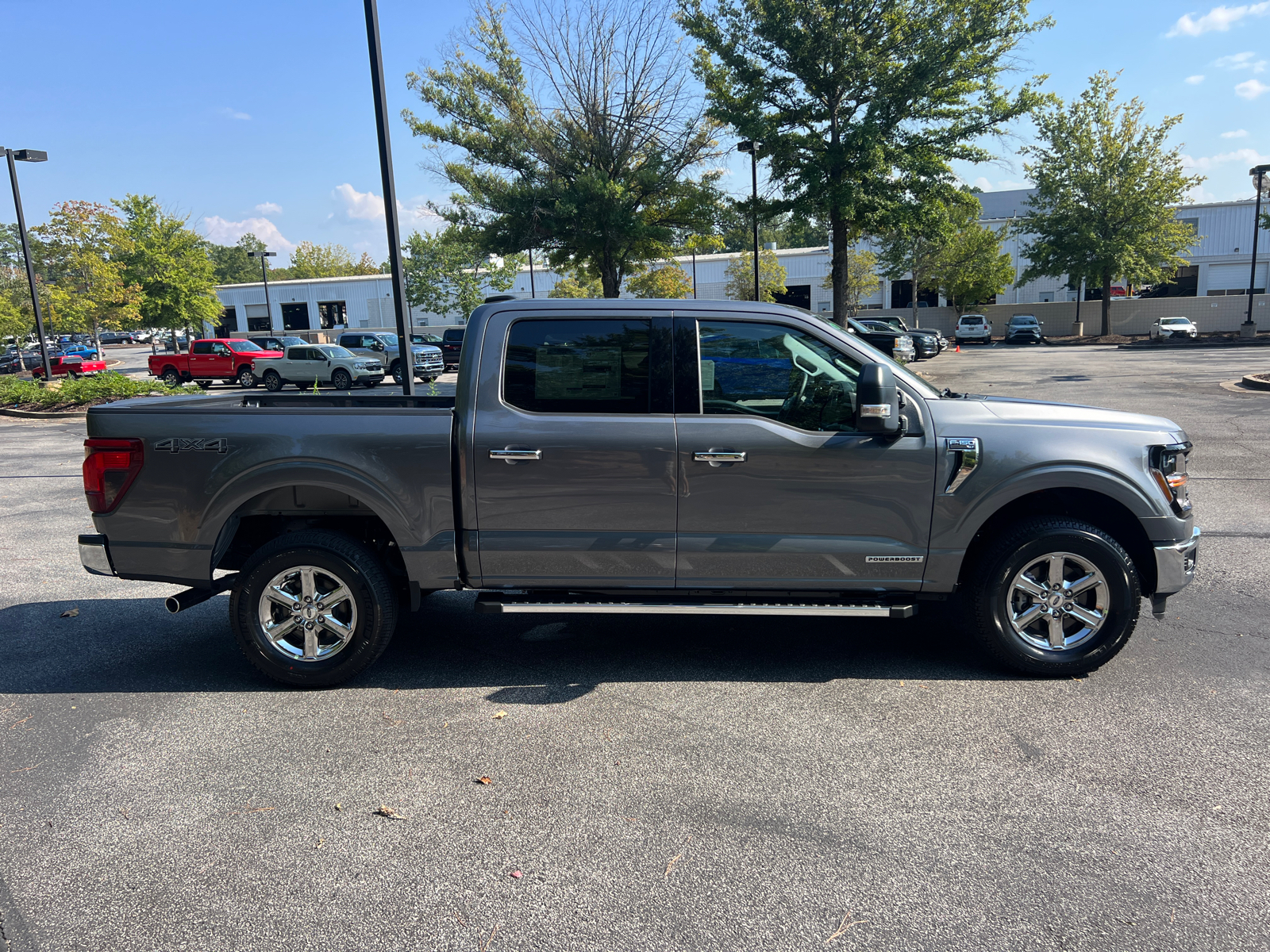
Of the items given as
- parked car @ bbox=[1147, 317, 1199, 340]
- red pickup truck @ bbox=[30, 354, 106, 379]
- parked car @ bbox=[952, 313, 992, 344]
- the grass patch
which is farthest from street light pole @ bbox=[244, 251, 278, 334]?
parked car @ bbox=[1147, 317, 1199, 340]

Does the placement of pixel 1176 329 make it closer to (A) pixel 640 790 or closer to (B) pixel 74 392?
(B) pixel 74 392

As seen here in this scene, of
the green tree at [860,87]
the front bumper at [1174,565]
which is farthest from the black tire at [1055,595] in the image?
the green tree at [860,87]

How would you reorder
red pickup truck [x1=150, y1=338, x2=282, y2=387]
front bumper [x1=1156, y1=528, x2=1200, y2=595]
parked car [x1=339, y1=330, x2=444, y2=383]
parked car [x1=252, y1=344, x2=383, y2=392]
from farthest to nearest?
1. red pickup truck [x1=150, y1=338, x2=282, y2=387]
2. parked car [x1=339, y1=330, x2=444, y2=383]
3. parked car [x1=252, y1=344, x2=383, y2=392]
4. front bumper [x1=1156, y1=528, x2=1200, y2=595]

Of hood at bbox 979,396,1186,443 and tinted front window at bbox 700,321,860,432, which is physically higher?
tinted front window at bbox 700,321,860,432

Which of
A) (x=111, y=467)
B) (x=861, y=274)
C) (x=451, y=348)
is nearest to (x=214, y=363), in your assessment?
(x=451, y=348)

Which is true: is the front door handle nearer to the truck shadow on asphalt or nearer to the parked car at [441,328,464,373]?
the truck shadow on asphalt

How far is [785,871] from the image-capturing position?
9.59 ft

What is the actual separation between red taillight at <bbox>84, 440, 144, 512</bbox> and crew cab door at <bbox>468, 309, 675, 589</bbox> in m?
1.82

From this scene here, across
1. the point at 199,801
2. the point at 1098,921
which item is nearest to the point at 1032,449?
the point at 1098,921

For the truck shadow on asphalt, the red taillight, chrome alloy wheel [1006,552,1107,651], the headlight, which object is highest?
the red taillight

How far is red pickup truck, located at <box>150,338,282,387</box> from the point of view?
31.0 m

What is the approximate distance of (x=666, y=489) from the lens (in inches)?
170

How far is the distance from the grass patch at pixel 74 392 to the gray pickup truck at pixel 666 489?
19493 millimetres

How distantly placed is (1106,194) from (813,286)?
22921mm
